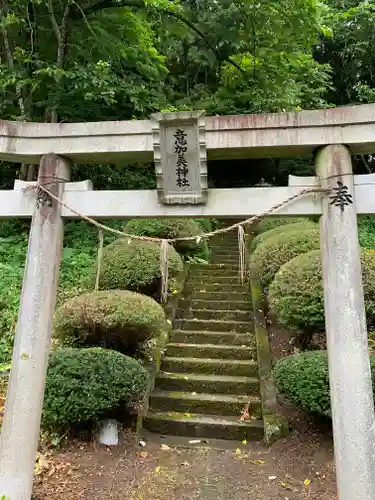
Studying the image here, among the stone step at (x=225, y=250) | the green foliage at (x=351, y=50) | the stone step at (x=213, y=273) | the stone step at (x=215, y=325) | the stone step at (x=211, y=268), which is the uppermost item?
the green foliage at (x=351, y=50)

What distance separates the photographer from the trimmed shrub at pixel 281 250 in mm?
7516

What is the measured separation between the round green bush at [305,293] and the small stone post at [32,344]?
3.23m

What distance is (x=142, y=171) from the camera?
1234cm

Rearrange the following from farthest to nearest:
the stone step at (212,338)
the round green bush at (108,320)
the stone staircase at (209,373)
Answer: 1. the stone step at (212,338)
2. the round green bush at (108,320)
3. the stone staircase at (209,373)

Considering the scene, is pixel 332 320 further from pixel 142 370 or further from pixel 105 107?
pixel 105 107

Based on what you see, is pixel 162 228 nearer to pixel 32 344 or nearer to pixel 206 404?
pixel 206 404

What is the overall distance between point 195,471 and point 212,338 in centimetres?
267

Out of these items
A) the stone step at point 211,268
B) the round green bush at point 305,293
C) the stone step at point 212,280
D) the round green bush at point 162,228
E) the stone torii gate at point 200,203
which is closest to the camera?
the stone torii gate at point 200,203

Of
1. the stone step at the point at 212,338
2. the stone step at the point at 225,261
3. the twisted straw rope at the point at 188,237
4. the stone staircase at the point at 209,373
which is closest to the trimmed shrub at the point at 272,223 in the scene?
the stone step at the point at 225,261

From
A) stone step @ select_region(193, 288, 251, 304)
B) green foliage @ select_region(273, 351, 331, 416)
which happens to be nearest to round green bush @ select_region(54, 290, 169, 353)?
green foliage @ select_region(273, 351, 331, 416)

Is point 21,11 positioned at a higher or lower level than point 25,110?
higher

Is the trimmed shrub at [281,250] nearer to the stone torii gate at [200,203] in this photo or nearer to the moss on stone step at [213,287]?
the moss on stone step at [213,287]

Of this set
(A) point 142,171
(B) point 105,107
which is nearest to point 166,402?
(B) point 105,107

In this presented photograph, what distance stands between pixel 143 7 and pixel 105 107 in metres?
2.40
